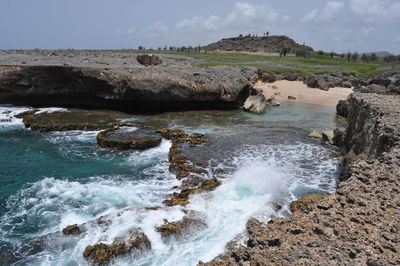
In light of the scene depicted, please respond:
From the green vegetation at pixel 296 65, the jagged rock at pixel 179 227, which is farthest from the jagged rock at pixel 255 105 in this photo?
the green vegetation at pixel 296 65

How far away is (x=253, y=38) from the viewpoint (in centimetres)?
13388

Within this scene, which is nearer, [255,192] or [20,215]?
[20,215]

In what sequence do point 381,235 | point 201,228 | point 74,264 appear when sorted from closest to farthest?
1. point 381,235
2. point 74,264
3. point 201,228

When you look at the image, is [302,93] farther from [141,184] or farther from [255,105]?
[141,184]

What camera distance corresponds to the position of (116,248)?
931 centimetres

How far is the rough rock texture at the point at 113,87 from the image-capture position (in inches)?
1087

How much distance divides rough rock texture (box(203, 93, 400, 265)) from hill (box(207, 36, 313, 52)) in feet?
386

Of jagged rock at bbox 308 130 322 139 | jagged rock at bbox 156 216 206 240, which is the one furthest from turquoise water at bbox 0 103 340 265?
jagged rock at bbox 308 130 322 139

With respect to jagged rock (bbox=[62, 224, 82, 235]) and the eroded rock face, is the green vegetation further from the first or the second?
jagged rock (bbox=[62, 224, 82, 235])

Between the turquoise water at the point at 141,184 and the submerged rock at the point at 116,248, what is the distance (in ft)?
0.87

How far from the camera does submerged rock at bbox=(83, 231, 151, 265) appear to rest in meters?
9.05

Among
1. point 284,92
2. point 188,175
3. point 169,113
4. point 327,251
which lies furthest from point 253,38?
point 327,251

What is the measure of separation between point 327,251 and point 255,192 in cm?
777

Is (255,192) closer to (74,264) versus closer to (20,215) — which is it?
(74,264)
